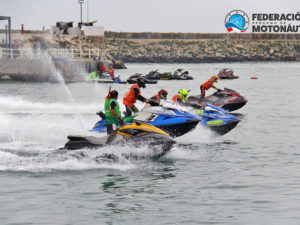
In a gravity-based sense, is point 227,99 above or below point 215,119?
below

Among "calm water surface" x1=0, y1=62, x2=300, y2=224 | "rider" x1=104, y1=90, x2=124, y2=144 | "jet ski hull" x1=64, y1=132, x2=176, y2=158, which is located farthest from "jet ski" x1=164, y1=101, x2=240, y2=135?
"rider" x1=104, y1=90, x2=124, y2=144

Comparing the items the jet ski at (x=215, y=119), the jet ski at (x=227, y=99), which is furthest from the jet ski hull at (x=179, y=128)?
the jet ski at (x=227, y=99)

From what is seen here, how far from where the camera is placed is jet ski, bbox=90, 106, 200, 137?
18906 mm

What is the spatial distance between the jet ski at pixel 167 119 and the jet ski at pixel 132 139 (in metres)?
1.21

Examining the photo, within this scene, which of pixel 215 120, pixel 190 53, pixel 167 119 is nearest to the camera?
pixel 167 119

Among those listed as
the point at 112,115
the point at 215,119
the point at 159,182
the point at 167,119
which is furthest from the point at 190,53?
the point at 159,182

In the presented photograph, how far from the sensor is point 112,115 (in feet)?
56.5

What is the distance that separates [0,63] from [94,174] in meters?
54.2

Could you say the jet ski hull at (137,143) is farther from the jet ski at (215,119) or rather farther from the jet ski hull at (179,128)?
the jet ski at (215,119)

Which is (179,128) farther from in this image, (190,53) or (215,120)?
(190,53)

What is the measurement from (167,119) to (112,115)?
102 inches

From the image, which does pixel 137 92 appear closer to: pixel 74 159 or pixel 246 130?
pixel 74 159

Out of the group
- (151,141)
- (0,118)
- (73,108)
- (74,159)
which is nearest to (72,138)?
(74,159)

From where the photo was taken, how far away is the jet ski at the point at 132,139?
17094 mm
